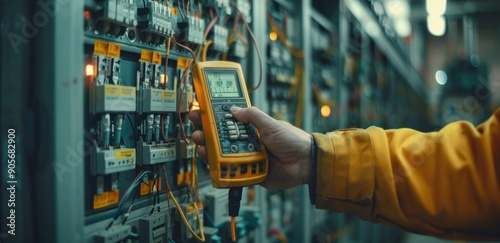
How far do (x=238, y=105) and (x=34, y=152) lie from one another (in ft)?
1.79

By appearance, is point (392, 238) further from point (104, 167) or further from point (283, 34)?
point (104, 167)

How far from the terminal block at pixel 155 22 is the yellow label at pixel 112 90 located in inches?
7.9

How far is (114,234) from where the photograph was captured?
972 millimetres

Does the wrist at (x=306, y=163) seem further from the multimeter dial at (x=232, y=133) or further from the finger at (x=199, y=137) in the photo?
the finger at (x=199, y=137)

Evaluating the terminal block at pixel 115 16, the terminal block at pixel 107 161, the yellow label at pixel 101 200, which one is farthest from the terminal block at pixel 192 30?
the yellow label at pixel 101 200

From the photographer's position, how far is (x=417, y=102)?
362 inches

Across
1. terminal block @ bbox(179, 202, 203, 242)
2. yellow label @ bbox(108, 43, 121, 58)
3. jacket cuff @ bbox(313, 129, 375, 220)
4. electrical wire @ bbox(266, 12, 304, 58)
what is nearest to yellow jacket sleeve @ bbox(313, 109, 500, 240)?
jacket cuff @ bbox(313, 129, 375, 220)

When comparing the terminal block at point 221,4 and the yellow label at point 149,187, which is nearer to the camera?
the yellow label at point 149,187

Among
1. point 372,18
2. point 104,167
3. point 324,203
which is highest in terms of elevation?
point 372,18

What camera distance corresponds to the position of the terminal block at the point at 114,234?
943 mm

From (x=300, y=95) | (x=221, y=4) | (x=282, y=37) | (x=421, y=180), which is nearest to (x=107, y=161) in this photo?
(x=221, y=4)

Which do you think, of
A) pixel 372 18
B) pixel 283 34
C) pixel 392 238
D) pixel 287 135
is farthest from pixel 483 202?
pixel 392 238

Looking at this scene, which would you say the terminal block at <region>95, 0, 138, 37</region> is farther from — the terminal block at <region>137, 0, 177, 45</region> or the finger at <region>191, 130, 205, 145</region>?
the finger at <region>191, 130, 205, 145</region>

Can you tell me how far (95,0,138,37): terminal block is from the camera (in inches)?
37.0
